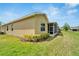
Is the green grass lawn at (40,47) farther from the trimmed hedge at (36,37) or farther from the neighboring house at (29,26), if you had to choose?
the neighboring house at (29,26)

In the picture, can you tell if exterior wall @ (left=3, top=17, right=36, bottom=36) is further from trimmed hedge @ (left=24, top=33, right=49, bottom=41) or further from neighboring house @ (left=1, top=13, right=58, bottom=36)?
trimmed hedge @ (left=24, top=33, right=49, bottom=41)

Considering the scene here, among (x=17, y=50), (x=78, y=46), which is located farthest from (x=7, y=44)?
(x=78, y=46)

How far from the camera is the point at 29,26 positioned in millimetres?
7449

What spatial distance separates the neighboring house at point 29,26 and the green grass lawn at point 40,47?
267 millimetres

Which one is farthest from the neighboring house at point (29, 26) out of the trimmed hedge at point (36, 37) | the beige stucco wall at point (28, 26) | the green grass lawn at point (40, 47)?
the green grass lawn at point (40, 47)

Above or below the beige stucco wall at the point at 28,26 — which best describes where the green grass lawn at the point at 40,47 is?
below

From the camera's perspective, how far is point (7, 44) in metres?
7.31

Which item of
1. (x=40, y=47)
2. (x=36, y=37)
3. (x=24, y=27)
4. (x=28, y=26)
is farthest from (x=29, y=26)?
(x=40, y=47)

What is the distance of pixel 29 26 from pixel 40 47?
873mm

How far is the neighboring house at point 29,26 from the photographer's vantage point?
743cm

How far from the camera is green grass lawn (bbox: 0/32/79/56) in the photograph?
7004mm

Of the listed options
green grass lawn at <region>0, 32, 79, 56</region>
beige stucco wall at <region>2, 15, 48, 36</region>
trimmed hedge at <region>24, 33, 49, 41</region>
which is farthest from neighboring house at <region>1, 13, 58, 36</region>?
green grass lawn at <region>0, 32, 79, 56</region>

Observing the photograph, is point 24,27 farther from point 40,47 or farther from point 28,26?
point 40,47

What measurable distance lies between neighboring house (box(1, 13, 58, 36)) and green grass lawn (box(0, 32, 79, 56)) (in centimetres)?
27
